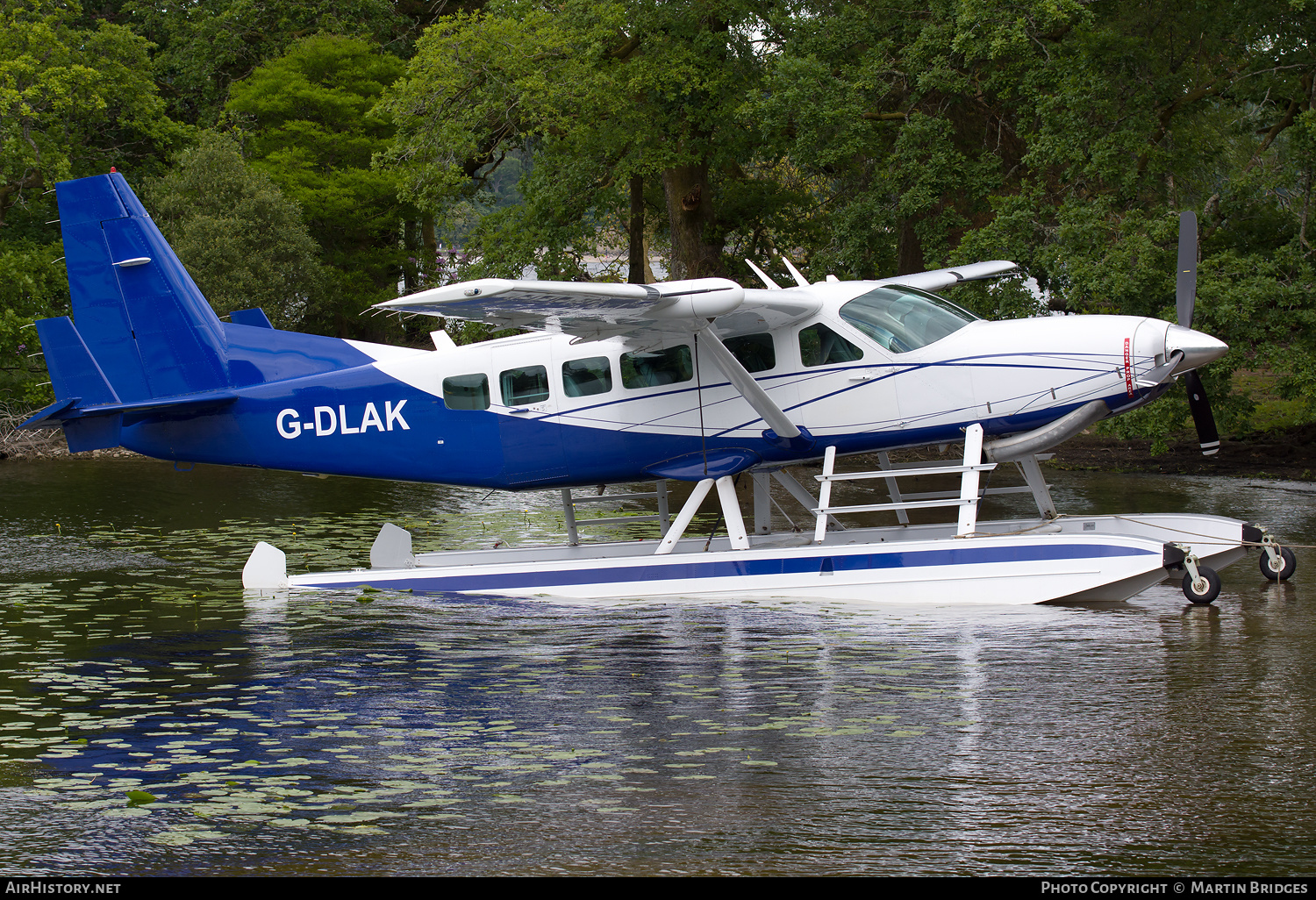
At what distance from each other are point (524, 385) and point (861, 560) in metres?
4.02

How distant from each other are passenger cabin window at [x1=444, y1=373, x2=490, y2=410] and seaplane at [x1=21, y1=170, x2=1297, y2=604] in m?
0.02

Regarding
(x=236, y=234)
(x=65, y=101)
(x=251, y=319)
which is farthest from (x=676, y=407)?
(x=65, y=101)

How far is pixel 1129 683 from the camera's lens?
7672 millimetres

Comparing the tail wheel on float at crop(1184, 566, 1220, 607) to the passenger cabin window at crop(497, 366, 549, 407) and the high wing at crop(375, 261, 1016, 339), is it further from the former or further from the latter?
the passenger cabin window at crop(497, 366, 549, 407)

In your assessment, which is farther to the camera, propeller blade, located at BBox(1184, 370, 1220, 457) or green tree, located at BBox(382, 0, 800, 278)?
green tree, located at BBox(382, 0, 800, 278)

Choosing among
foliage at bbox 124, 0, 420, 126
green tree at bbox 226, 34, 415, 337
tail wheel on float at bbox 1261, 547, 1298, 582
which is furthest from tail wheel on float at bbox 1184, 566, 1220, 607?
foliage at bbox 124, 0, 420, 126

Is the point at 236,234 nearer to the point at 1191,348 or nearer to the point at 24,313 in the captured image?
the point at 24,313

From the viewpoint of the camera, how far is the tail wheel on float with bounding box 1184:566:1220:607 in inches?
397

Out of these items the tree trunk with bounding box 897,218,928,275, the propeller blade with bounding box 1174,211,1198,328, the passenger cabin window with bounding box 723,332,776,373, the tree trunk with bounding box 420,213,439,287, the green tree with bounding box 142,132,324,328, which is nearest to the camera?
the propeller blade with bounding box 1174,211,1198,328

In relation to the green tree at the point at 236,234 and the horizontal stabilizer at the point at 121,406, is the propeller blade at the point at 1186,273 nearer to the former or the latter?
the horizontal stabilizer at the point at 121,406

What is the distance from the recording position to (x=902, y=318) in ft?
37.8

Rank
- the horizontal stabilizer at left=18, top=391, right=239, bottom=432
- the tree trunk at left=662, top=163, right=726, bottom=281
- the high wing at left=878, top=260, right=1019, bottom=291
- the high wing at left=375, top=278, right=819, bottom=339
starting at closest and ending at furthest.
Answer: the high wing at left=375, top=278, right=819, bottom=339, the horizontal stabilizer at left=18, top=391, right=239, bottom=432, the high wing at left=878, top=260, right=1019, bottom=291, the tree trunk at left=662, top=163, right=726, bottom=281

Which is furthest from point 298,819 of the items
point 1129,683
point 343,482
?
point 343,482

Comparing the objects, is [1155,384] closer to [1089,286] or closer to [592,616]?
[592,616]
